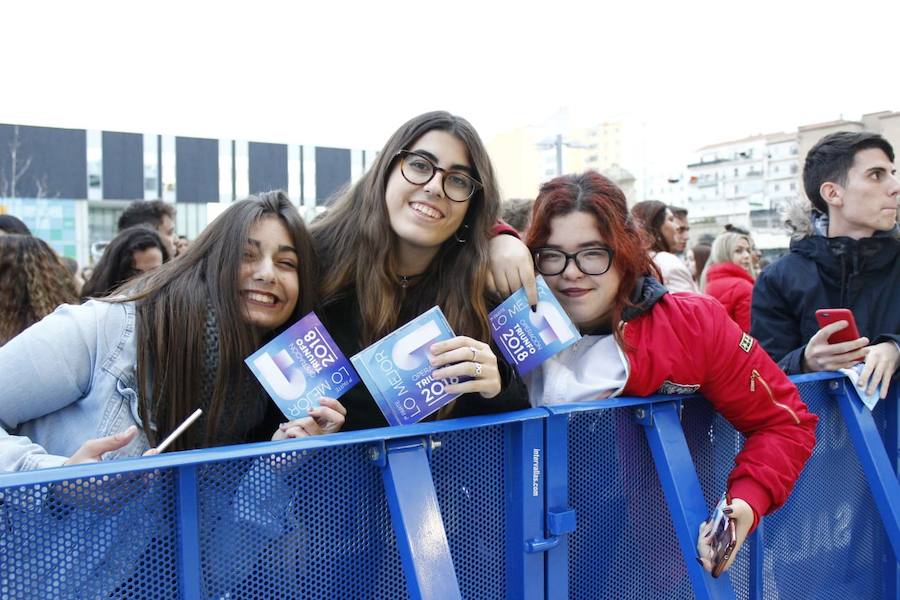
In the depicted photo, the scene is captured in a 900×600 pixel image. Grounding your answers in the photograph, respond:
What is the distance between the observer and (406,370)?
1.61m

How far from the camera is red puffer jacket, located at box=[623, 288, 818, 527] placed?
6.03 feet

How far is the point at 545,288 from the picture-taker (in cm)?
188

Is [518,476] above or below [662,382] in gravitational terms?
below

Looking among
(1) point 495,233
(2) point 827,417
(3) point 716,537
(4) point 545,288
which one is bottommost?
(3) point 716,537

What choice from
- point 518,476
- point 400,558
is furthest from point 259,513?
point 518,476

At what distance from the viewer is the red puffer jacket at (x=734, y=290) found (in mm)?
4738

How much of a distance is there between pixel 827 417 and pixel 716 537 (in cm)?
90

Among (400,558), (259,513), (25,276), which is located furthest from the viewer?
(25,276)

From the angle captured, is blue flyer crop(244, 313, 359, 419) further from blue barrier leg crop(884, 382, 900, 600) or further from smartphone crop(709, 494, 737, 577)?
blue barrier leg crop(884, 382, 900, 600)

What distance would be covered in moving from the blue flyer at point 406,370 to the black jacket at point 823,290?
1.63 m

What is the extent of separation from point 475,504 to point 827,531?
138 centimetres

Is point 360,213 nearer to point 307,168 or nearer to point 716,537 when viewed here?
point 716,537

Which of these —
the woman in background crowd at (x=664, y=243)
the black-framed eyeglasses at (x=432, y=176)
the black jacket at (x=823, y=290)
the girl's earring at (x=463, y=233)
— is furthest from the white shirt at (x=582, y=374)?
the woman in background crowd at (x=664, y=243)

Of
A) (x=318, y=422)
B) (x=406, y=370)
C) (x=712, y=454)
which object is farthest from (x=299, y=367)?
(x=712, y=454)
